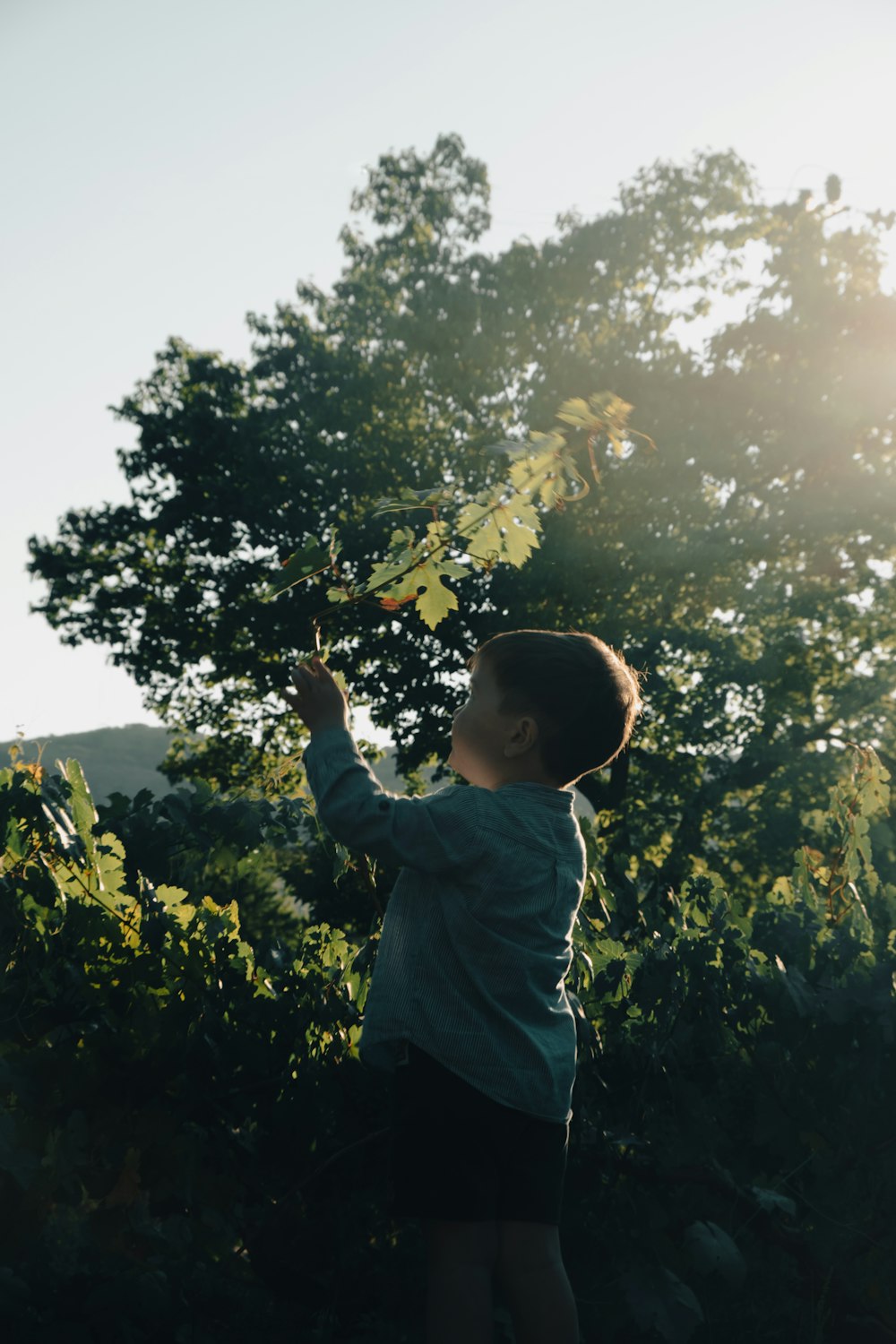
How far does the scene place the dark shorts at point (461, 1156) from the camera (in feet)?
5.40

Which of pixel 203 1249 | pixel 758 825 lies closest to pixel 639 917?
pixel 203 1249

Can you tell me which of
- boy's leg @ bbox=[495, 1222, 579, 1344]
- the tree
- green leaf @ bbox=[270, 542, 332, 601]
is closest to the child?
boy's leg @ bbox=[495, 1222, 579, 1344]

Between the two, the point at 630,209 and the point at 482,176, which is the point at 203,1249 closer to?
the point at 630,209

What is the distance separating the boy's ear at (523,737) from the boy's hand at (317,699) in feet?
1.04

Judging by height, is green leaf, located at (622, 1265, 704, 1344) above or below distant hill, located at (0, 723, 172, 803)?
below

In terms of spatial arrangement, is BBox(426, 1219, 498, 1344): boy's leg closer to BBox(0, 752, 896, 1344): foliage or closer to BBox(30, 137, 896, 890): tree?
BBox(0, 752, 896, 1344): foliage

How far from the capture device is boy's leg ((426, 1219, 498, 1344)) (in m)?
1.59

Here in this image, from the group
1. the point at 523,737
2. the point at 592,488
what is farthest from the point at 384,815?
the point at 592,488

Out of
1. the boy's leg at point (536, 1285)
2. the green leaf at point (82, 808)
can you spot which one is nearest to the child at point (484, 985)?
the boy's leg at point (536, 1285)

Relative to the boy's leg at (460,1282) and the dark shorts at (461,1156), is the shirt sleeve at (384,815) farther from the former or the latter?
the boy's leg at (460,1282)

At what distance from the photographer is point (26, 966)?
1.87 m

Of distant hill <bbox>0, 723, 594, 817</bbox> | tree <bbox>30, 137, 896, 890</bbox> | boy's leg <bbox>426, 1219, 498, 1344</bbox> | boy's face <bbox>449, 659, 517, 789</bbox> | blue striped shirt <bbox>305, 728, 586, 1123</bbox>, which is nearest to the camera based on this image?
boy's leg <bbox>426, 1219, 498, 1344</bbox>

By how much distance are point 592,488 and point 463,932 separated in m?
14.0

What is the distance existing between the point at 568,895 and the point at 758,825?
58.6 ft
